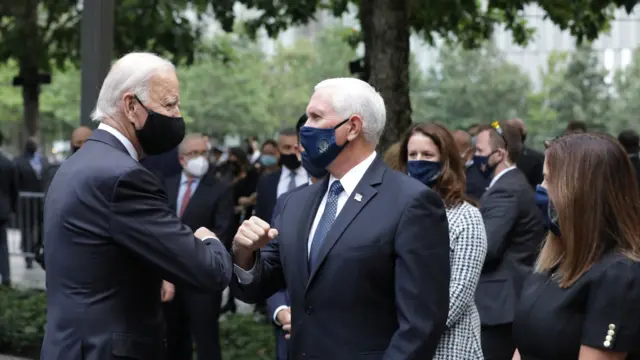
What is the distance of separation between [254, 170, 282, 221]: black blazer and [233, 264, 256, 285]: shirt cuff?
17.8 ft

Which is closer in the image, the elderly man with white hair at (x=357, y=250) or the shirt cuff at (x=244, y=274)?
the elderly man with white hair at (x=357, y=250)

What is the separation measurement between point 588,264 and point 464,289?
3.94ft

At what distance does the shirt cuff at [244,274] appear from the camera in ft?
14.9

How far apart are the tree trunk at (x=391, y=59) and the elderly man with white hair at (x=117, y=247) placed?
7145 millimetres

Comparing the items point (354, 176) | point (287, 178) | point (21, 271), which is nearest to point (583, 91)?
point (21, 271)

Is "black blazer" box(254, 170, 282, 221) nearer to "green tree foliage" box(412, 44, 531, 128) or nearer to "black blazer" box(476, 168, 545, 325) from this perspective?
"black blazer" box(476, 168, 545, 325)

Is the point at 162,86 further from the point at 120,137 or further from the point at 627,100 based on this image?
the point at 627,100

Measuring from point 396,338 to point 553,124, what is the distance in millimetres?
63392

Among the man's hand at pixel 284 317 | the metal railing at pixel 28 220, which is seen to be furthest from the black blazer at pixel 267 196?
the metal railing at pixel 28 220

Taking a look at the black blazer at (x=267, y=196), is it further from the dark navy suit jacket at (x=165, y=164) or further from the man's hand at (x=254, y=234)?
the man's hand at (x=254, y=234)

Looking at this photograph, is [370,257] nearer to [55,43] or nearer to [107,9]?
[107,9]

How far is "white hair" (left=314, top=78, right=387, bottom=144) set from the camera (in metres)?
4.42

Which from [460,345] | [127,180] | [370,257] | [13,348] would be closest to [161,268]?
[127,180]

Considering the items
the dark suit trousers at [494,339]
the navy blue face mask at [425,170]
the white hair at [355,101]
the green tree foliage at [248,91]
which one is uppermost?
the white hair at [355,101]
